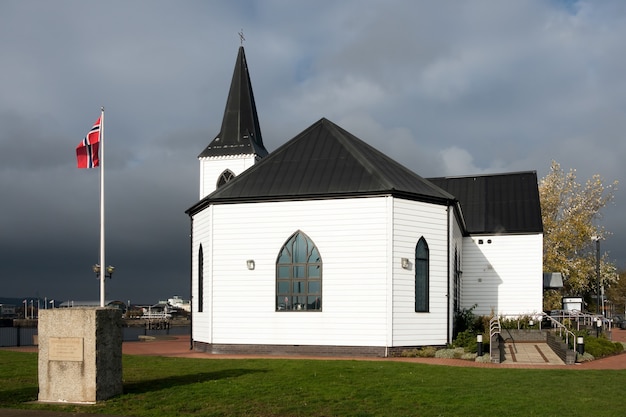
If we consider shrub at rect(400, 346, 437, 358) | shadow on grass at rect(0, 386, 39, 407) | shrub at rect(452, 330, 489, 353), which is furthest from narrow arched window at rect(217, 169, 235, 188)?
shadow on grass at rect(0, 386, 39, 407)

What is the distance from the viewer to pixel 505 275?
34.2 meters

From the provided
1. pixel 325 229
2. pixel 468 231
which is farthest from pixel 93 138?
pixel 468 231

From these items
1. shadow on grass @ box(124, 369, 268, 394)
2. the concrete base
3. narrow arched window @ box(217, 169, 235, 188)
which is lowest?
shadow on grass @ box(124, 369, 268, 394)

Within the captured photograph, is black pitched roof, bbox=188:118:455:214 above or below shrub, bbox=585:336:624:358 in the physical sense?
above

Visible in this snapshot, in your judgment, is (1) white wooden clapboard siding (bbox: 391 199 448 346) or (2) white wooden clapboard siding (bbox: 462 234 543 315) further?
(2) white wooden clapboard siding (bbox: 462 234 543 315)

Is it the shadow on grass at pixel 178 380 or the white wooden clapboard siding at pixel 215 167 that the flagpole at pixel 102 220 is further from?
the white wooden clapboard siding at pixel 215 167

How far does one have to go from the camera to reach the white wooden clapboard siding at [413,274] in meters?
23.8

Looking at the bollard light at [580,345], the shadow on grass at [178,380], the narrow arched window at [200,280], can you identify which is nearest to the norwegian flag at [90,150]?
the shadow on grass at [178,380]

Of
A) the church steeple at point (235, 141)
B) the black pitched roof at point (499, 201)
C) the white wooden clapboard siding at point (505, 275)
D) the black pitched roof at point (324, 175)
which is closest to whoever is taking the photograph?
the black pitched roof at point (324, 175)

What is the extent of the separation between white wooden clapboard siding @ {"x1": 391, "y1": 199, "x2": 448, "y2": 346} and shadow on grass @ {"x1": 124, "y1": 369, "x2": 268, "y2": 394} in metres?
7.78

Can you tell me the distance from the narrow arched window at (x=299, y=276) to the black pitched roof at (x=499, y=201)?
13291mm

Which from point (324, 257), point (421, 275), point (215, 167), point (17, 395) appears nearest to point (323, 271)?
point (324, 257)

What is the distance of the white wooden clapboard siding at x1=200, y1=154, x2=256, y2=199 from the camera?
39.5 m

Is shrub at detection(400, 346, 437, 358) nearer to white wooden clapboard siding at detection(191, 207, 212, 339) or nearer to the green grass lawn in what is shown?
the green grass lawn
